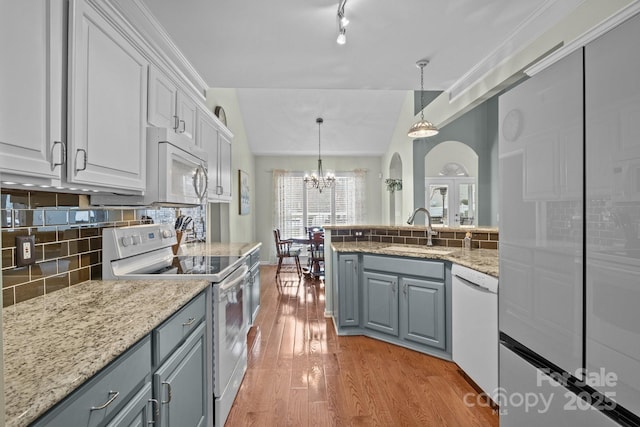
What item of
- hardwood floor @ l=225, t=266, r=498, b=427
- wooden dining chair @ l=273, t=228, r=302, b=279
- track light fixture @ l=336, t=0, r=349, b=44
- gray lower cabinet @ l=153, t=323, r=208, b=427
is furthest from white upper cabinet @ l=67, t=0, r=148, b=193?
wooden dining chair @ l=273, t=228, r=302, b=279

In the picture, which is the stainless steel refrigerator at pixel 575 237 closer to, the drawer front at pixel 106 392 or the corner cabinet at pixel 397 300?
the corner cabinet at pixel 397 300

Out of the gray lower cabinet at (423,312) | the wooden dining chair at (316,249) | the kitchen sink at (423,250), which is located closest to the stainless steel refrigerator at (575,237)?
the gray lower cabinet at (423,312)

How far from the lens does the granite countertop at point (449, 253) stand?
221 centimetres

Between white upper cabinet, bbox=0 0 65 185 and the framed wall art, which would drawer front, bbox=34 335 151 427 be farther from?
the framed wall art

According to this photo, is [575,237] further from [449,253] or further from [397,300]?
[397,300]

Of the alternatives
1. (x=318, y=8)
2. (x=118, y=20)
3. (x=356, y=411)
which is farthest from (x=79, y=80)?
(x=356, y=411)

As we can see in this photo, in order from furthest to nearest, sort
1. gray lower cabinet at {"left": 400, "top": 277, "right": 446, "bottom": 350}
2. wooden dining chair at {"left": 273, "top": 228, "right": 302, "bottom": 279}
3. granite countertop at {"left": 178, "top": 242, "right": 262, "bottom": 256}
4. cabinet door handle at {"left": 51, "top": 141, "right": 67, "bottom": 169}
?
wooden dining chair at {"left": 273, "top": 228, "right": 302, "bottom": 279}
granite countertop at {"left": 178, "top": 242, "right": 262, "bottom": 256}
gray lower cabinet at {"left": 400, "top": 277, "right": 446, "bottom": 350}
cabinet door handle at {"left": 51, "top": 141, "right": 67, "bottom": 169}

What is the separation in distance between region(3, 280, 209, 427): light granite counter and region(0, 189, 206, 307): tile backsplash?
0.22 feet

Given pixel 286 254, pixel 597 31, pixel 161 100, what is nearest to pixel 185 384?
pixel 161 100

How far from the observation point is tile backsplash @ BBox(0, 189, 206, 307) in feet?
4.24

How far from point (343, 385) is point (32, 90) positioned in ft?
7.61

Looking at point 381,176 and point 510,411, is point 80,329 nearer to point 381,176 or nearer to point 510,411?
point 510,411

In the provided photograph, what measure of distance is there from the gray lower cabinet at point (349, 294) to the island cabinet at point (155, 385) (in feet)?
5.48

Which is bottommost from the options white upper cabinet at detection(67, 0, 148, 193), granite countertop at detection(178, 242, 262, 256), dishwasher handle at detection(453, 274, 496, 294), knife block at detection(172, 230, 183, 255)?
dishwasher handle at detection(453, 274, 496, 294)
